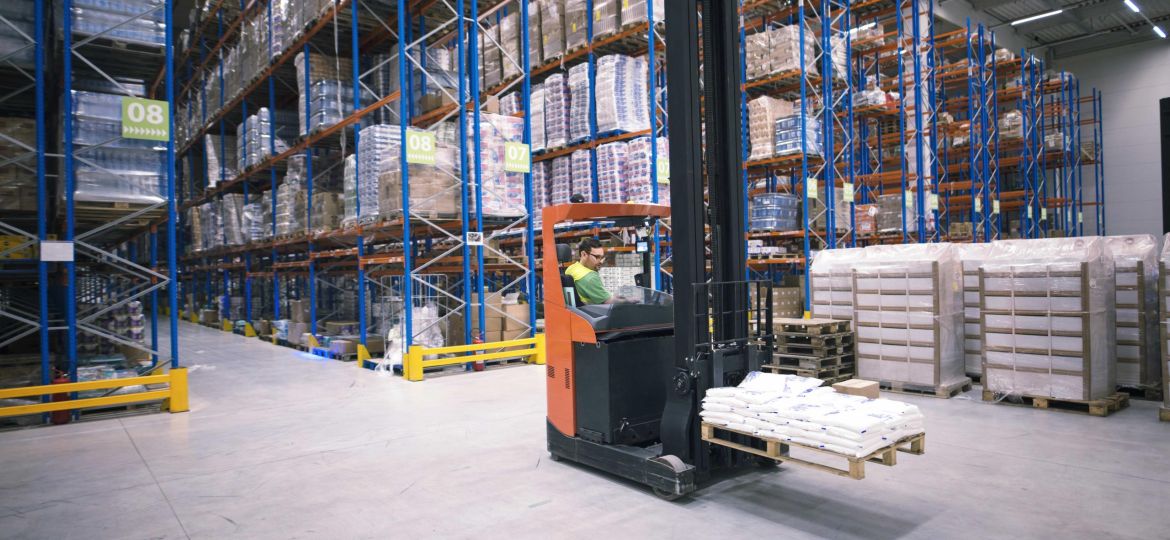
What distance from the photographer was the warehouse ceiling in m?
21.2

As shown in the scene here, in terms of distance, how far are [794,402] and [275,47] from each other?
12.4 meters

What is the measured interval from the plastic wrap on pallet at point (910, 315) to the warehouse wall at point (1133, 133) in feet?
66.4

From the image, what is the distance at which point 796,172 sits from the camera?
15359 mm

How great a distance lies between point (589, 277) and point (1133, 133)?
25.6 metres

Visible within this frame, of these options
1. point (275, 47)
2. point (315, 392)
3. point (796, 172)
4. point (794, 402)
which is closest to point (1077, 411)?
point (794, 402)

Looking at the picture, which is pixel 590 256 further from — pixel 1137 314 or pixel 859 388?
pixel 1137 314

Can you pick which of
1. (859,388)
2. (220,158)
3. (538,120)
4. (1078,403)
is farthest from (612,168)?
(220,158)

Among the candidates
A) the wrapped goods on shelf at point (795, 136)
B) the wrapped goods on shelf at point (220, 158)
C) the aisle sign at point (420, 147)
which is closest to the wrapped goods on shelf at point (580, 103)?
the aisle sign at point (420, 147)

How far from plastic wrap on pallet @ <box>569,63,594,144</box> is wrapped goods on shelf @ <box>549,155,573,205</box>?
41 centimetres

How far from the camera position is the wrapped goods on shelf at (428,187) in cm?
895

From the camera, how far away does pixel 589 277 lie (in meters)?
5.26

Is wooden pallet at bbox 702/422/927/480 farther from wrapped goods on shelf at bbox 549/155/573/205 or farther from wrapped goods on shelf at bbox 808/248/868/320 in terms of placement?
wrapped goods on shelf at bbox 549/155/573/205

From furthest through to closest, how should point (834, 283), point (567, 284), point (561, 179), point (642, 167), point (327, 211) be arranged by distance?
point (561, 179), point (327, 211), point (642, 167), point (834, 283), point (567, 284)

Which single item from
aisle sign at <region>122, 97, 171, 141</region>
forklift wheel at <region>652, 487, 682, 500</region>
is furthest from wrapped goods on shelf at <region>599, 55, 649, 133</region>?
forklift wheel at <region>652, 487, 682, 500</region>
